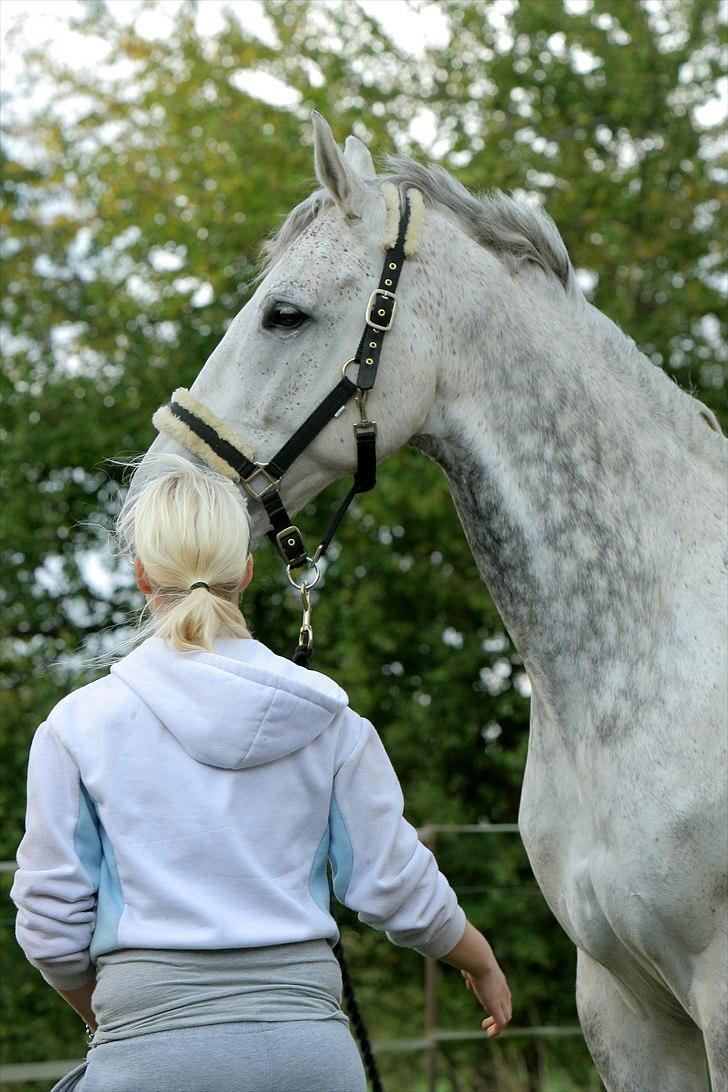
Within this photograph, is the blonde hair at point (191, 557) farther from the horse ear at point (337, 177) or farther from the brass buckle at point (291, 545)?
the horse ear at point (337, 177)

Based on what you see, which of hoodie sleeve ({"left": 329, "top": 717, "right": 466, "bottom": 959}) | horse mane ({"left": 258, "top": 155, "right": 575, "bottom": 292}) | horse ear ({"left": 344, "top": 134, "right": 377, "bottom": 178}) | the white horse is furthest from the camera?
horse ear ({"left": 344, "top": 134, "right": 377, "bottom": 178})

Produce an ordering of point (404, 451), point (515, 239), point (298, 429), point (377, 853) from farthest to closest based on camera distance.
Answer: point (404, 451) < point (515, 239) < point (298, 429) < point (377, 853)

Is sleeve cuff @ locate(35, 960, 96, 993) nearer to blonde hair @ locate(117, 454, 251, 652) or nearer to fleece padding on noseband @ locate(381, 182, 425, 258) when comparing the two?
blonde hair @ locate(117, 454, 251, 652)

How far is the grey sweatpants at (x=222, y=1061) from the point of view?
171cm

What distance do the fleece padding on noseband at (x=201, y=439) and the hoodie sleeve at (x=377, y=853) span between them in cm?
82

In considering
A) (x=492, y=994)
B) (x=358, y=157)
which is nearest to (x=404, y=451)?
(x=358, y=157)

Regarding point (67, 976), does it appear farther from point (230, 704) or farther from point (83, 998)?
point (230, 704)

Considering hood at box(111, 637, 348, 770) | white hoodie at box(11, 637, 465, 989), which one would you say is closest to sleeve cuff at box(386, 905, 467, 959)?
white hoodie at box(11, 637, 465, 989)

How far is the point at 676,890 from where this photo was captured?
2.33 meters

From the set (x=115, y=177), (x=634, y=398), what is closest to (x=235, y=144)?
(x=115, y=177)

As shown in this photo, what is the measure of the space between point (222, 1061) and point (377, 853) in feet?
1.29

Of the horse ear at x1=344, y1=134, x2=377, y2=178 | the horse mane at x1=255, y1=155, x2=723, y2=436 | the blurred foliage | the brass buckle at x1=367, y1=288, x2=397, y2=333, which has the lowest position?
the blurred foliage

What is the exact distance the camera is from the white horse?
7.77 feet

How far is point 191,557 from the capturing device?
1927mm
